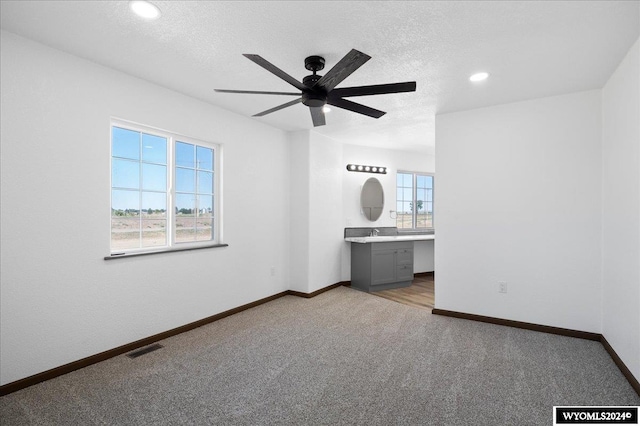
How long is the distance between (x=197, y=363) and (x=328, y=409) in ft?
4.11

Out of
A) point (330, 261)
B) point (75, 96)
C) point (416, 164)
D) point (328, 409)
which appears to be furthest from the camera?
point (416, 164)

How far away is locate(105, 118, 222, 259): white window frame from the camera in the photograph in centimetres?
291

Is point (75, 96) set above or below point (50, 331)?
above

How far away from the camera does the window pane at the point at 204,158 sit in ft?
12.3

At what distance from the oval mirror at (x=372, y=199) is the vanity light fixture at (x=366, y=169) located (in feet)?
0.57

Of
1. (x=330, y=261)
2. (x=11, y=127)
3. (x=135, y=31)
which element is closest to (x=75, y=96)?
(x=11, y=127)

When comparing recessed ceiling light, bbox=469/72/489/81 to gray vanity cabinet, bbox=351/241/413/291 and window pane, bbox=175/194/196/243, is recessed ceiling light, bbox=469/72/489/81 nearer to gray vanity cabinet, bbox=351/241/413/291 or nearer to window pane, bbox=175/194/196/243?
gray vanity cabinet, bbox=351/241/413/291

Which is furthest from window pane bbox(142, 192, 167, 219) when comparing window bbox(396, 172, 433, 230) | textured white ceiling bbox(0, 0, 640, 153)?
window bbox(396, 172, 433, 230)

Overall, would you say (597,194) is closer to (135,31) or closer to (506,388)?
(506,388)

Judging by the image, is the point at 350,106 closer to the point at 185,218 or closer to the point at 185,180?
the point at 185,180

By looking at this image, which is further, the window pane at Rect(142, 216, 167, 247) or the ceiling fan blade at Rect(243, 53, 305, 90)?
the window pane at Rect(142, 216, 167, 247)

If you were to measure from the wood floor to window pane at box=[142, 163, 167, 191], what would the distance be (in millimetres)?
3418

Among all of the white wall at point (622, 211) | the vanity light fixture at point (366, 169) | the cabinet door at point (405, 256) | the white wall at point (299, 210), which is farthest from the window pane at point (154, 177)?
the white wall at point (622, 211)

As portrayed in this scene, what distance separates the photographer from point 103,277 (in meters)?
2.71
